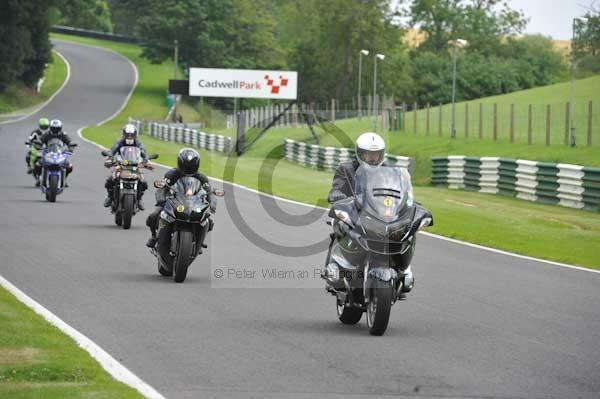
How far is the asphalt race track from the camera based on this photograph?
905cm

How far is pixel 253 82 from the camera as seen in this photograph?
7206 cm

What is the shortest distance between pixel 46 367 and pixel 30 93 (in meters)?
90.7

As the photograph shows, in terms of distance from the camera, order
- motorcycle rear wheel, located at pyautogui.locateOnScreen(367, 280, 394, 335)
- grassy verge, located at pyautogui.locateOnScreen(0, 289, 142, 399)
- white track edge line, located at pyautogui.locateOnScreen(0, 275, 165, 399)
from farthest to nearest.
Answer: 1. motorcycle rear wheel, located at pyautogui.locateOnScreen(367, 280, 394, 335)
2. white track edge line, located at pyautogui.locateOnScreen(0, 275, 165, 399)
3. grassy verge, located at pyautogui.locateOnScreen(0, 289, 142, 399)

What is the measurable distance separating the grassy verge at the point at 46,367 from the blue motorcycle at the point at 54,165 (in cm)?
1584

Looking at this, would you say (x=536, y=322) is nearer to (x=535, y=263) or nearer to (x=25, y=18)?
(x=535, y=263)

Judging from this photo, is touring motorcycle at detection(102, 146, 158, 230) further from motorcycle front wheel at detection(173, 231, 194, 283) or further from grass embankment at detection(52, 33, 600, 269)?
motorcycle front wheel at detection(173, 231, 194, 283)

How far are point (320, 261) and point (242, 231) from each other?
14.3ft

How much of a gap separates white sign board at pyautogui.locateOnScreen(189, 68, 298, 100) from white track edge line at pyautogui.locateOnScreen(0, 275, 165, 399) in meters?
58.9

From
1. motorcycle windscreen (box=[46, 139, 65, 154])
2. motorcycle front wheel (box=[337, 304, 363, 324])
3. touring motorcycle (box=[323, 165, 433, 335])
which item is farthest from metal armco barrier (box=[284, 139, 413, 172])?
touring motorcycle (box=[323, 165, 433, 335])

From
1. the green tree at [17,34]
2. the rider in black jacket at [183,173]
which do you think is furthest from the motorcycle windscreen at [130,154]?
the green tree at [17,34]

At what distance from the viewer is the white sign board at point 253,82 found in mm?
71875

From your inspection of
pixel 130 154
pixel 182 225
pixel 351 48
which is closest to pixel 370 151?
pixel 182 225

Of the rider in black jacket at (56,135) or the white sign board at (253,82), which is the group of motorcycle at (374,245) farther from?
the white sign board at (253,82)

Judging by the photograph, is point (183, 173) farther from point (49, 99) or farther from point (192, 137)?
point (49, 99)
